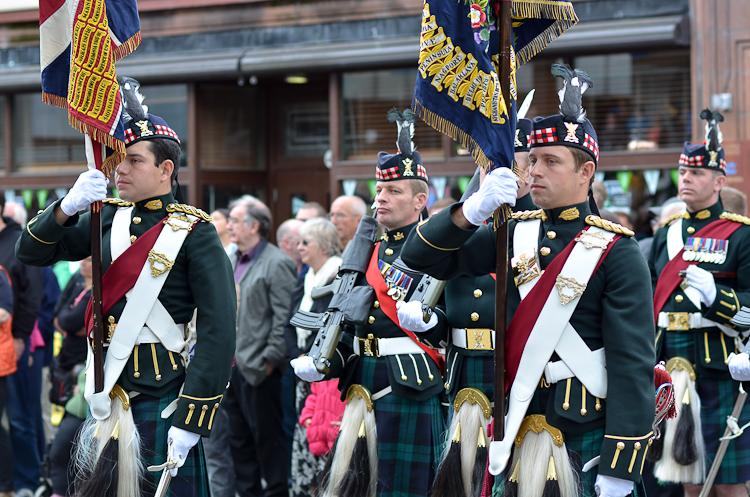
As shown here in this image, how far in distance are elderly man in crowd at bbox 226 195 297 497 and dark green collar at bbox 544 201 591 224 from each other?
3.77 m

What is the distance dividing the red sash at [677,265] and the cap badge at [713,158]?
377 millimetres

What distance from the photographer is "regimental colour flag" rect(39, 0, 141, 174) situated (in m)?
3.79

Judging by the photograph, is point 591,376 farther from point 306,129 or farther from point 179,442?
point 306,129

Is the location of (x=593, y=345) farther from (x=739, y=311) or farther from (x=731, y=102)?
(x=731, y=102)

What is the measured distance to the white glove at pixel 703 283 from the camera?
5465mm

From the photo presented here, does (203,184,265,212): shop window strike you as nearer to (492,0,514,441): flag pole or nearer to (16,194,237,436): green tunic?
(16,194,237,436): green tunic

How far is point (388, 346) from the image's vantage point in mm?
4703

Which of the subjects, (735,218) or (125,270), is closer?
(125,270)

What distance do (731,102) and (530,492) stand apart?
6.73 m

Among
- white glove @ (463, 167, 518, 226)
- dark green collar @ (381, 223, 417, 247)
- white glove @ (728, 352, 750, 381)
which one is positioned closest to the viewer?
white glove @ (463, 167, 518, 226)

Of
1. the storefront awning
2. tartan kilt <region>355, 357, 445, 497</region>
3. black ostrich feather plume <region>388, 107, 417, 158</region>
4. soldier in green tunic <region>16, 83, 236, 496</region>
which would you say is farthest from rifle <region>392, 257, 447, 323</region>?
the storefront awning

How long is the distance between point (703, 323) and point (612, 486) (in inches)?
113

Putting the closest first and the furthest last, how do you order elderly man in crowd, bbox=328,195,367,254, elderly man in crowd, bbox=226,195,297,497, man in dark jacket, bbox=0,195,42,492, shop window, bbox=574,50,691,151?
1. elderly man in crowd, bbox=226,195,297,497
2. man in dark jacket, bbox=0,195,42,492
3. elderly man in crowd, bbox=328,195,367,254
4. shop window, bbox=574,50,691,151

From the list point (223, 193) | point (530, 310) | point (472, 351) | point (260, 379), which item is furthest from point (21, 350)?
point (530, 310)
